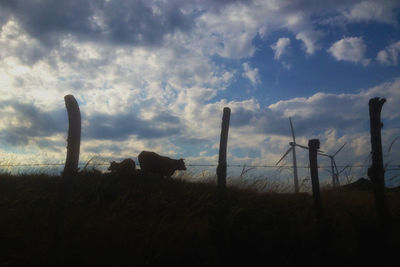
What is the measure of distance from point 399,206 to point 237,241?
23.4ft

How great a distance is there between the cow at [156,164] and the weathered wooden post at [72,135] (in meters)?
7.57

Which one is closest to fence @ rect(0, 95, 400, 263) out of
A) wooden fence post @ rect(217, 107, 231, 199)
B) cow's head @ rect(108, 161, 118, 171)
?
wooden fence post @ rect(217, 107, 231, 199)

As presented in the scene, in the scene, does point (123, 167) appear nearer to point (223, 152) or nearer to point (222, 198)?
point (223, 152)

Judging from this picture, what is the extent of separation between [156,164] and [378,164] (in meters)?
8.94

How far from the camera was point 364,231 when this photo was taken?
6797mm

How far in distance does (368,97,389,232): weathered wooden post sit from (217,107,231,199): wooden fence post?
12.3 feet

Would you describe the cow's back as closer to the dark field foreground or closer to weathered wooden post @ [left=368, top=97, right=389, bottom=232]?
the dark field foreground

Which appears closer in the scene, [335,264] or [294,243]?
[335,264]

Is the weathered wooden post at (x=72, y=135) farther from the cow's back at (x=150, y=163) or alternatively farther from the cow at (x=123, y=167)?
the cow's back at (x=150, y=163)

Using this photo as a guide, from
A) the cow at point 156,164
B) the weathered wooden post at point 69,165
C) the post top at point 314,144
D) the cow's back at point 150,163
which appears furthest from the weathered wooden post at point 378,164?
the cow's back at point 150,163

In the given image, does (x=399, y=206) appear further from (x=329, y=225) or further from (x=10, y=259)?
(x=10, y=259)

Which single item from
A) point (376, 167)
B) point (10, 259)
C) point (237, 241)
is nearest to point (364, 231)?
point (376, 167)

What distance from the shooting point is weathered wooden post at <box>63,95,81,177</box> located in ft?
17.9

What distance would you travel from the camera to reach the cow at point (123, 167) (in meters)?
12.6
